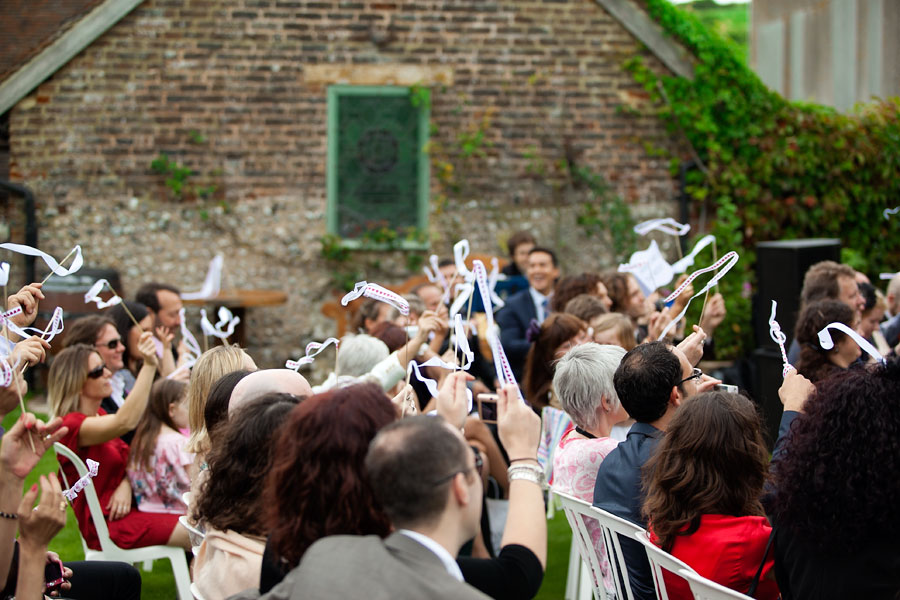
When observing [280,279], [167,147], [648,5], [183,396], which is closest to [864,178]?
[648,5]

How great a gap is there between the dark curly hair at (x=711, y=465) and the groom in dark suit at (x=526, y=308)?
11.0ft

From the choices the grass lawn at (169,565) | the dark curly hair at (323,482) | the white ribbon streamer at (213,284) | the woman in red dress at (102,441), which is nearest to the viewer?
the dark curly hair at (323,482)

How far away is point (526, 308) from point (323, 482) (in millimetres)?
4483

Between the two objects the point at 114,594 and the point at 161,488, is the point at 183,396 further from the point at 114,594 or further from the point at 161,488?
the point at 114,594

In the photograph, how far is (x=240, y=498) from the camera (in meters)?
2.54

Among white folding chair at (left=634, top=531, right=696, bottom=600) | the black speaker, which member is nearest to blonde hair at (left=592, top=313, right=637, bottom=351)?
white folding chair at (left=634, top=531, right=696, bottom=600)

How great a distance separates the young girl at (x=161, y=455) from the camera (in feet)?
13.9

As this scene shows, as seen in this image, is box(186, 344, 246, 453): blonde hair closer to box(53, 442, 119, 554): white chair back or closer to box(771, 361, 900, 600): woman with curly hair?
box(53, 442, 119, 554): white chair back

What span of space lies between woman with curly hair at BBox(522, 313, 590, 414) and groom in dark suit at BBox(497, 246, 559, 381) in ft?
3.70

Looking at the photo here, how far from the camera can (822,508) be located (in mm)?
2307

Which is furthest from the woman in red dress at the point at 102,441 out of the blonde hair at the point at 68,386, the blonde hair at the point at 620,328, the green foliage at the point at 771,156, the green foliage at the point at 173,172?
the green foliage at the point at 771,156

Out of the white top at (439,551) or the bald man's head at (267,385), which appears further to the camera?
the bald man's head at (267,385)

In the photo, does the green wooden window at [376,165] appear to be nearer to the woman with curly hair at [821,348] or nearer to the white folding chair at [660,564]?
the woman with curly hair at [821,348]

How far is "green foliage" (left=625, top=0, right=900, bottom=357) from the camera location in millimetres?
10117
